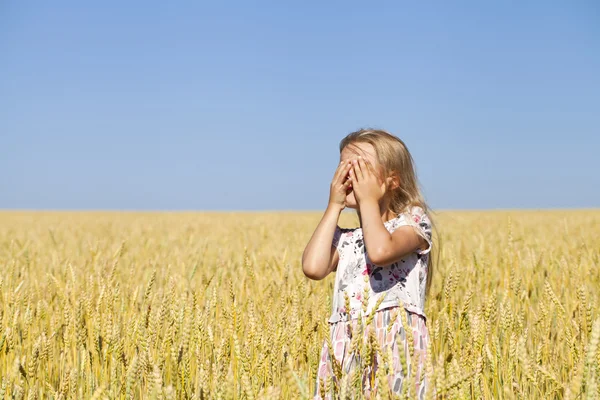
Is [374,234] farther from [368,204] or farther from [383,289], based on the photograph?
[383,289]

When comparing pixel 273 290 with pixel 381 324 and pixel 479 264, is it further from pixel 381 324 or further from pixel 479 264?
pixel 381 324

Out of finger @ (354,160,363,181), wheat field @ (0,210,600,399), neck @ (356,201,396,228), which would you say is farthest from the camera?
neck @ (356,201,396,228)

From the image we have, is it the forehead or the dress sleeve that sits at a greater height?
the forehead

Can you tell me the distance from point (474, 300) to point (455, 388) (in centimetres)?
193

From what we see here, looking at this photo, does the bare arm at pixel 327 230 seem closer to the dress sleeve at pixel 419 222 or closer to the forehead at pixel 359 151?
the forehead at pixel 359 151

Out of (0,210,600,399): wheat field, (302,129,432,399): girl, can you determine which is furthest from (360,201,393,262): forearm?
(0,210,600,399): wheat field

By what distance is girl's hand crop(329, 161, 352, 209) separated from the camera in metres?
1.84

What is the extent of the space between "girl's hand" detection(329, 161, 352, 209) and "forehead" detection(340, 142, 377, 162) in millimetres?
50

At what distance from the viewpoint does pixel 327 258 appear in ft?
6.20

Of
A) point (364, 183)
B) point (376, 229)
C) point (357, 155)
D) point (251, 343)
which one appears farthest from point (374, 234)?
point (251, 343)

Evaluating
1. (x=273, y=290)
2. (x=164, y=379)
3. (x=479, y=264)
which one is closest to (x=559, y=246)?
(x=479, y=264)

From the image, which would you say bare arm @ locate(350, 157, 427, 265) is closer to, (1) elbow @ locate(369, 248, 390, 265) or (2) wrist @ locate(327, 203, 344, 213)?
(1) elbow @ locate(369, 248, 390, 265)

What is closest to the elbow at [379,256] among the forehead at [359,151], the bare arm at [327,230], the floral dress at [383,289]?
the floral dress at [383,289]

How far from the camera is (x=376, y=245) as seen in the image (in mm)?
1688
